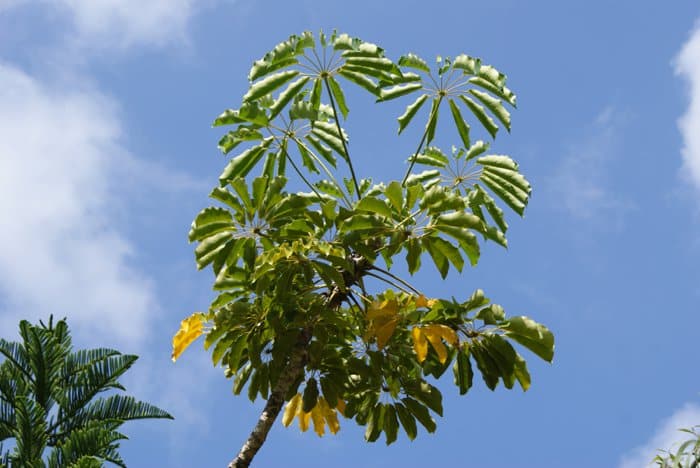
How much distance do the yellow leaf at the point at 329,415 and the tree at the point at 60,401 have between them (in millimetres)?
1144

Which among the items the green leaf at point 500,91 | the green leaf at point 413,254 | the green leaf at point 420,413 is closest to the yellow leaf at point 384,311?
the green leaf at point 413,254

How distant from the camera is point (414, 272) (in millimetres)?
6852

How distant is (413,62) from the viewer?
24.1 ft

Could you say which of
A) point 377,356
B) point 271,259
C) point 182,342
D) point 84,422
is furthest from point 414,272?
point 84,422

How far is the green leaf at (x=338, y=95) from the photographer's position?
24.4ft

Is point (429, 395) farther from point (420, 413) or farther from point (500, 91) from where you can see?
point (500, 91)

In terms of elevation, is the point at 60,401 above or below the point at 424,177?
below

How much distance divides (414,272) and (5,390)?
2.84 m

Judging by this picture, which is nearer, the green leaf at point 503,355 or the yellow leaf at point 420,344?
the yellow leaf at point 420,344

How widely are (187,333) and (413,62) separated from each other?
257cm

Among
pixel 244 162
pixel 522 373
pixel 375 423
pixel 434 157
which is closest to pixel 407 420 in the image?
pixel 375 423

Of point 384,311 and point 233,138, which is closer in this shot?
point 384,311

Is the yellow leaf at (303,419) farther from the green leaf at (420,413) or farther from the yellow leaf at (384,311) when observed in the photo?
the yellow leaf at (384,311)

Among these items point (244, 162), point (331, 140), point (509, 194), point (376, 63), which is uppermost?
point (376, 63)
